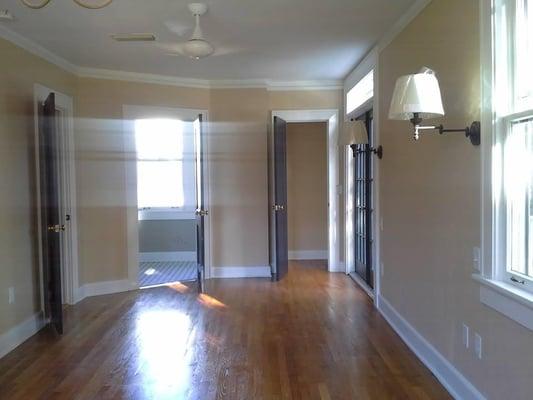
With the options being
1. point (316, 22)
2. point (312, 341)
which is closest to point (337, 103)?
point (316, 22)

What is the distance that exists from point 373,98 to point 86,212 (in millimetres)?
3398

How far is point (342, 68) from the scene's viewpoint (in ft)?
16.8

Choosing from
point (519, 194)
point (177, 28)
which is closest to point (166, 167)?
point (177, 28)

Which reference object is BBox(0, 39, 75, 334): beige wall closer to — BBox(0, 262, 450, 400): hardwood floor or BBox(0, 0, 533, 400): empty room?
BBox(0, 0, 533, 400): empty room

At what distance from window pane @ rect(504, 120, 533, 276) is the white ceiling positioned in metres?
1.58

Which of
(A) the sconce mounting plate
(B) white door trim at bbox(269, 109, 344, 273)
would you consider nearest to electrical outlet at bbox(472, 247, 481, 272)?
(A) the sconce mounting plate

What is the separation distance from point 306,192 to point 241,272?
1899 mm

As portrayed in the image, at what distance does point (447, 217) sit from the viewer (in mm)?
2678

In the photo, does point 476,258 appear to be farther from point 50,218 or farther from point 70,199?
Answer: point 70,199

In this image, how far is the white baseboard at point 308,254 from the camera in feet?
22.8

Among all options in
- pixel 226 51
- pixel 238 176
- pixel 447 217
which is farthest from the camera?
pixel 238 176

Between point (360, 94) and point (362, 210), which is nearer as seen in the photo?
point (360, 94)

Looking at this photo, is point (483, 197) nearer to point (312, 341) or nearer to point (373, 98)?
point (312, 341)

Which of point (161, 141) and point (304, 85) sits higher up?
point (304, 85)
